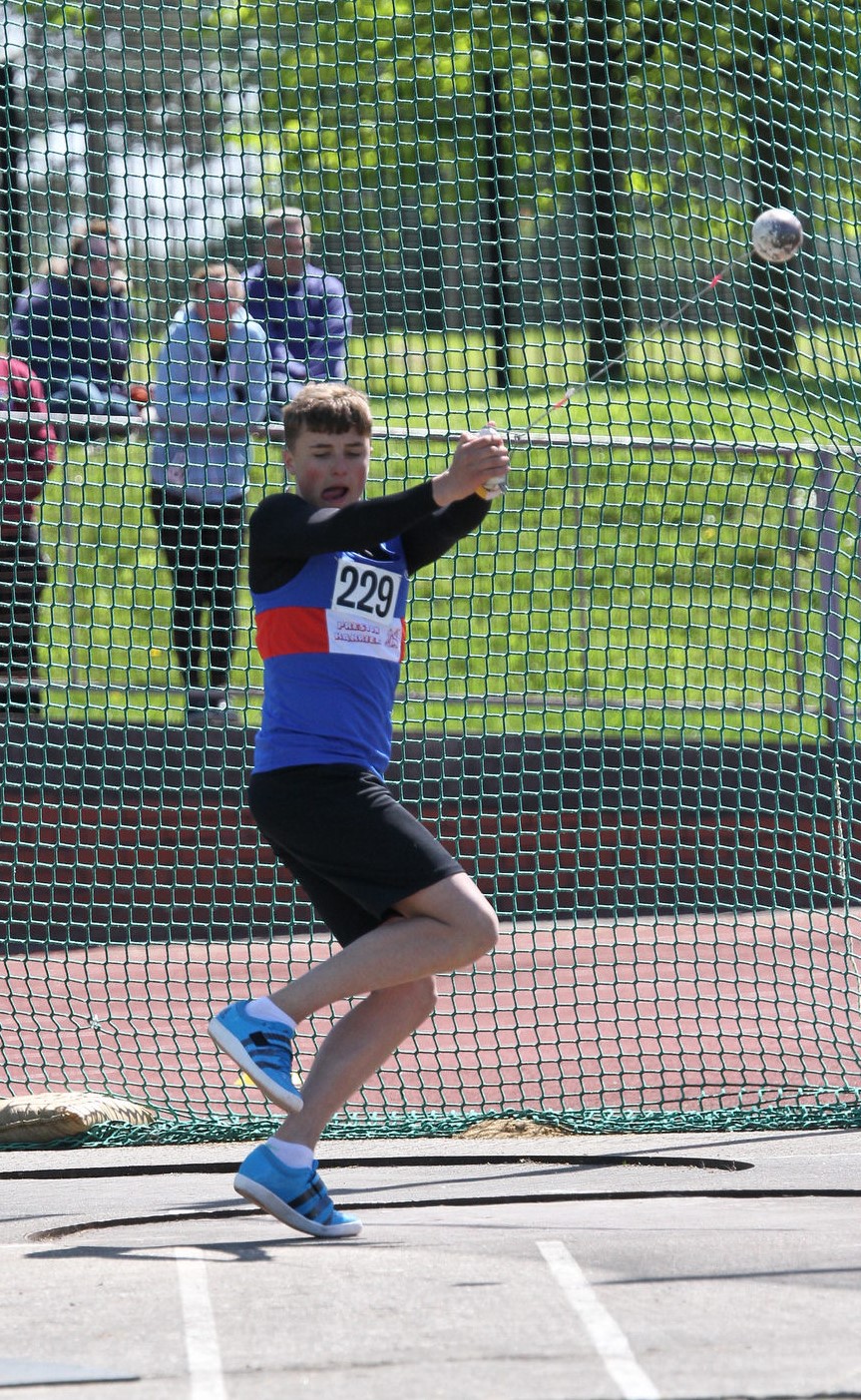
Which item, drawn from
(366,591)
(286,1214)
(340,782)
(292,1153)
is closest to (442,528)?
(366,591)

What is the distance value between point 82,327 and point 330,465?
15.0ft

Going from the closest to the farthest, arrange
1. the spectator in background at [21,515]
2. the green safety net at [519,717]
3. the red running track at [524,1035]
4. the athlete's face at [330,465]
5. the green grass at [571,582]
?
the athlete's face at [330,465]
the red running track at [524,1035]
the green safety net at [519,717]
the spectator in background at [21,515]
the green grass at [571,582]

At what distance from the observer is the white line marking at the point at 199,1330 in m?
2.96

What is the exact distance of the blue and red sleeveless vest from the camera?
414 cm

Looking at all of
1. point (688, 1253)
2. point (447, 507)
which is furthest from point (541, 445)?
point (688, 1253)

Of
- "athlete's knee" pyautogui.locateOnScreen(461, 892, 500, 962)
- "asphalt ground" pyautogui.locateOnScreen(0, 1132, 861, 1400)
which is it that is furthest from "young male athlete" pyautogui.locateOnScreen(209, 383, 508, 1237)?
"asphalt ground" pyautogui.locateOnScreen(0, 1132, 861, 1400)

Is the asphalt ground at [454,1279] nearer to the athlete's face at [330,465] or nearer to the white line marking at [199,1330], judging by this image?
the white line marking at [199,1330]

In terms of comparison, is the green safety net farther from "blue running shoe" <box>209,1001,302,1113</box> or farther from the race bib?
the race bib

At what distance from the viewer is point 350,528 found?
401 cm

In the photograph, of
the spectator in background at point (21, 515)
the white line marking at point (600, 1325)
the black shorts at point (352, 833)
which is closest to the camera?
the white line marking at point (600, 1325)

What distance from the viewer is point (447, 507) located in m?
4.26

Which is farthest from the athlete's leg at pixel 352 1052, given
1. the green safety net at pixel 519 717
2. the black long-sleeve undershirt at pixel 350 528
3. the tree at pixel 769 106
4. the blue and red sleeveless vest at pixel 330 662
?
the tree at pixel 769 106

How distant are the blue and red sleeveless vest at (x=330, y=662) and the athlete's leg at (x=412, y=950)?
13.4 inches

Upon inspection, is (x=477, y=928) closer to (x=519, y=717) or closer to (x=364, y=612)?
(x=364, y=612)
